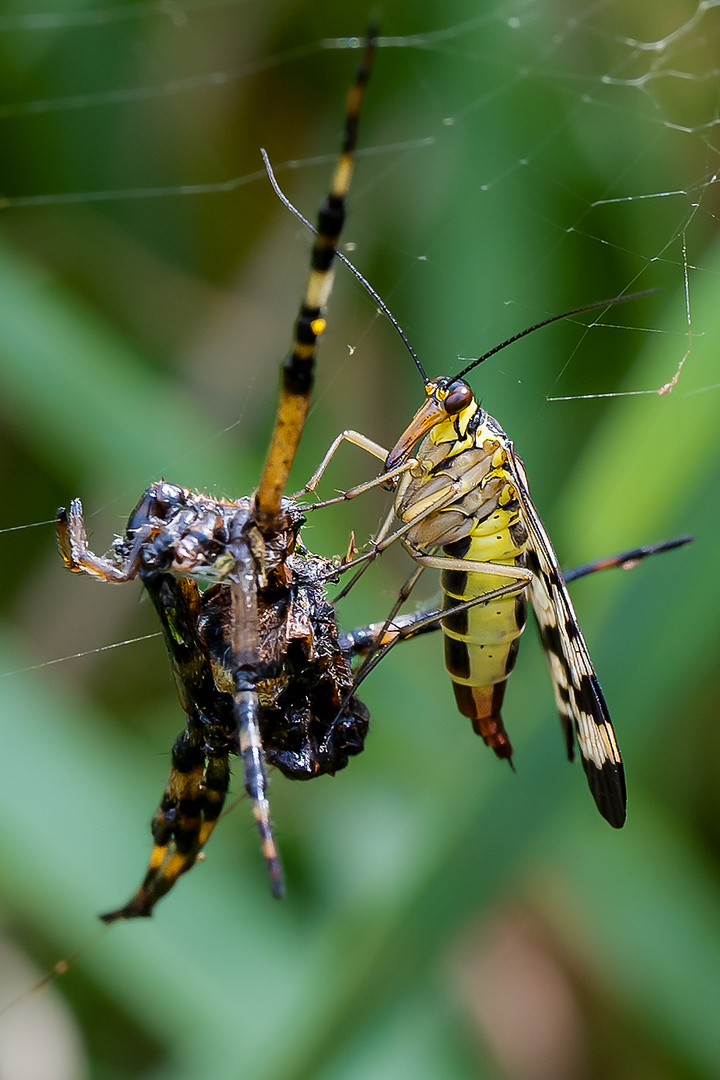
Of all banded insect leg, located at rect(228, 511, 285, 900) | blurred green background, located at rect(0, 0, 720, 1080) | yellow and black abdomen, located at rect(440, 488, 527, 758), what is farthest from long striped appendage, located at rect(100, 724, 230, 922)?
blurred green background, located at rect(0, 0, 720, 1080)

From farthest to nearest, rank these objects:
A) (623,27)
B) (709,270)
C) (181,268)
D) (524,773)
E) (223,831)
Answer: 1. (181,268)
2. (623,27)
3. (223,831)
4. (709,270)
5. (524,773)

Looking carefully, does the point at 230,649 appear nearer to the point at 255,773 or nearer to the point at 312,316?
the point at 255,773

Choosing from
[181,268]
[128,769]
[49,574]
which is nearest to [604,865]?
[128,769]

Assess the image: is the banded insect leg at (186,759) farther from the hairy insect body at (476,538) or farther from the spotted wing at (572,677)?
the spotted wing at (572,677)

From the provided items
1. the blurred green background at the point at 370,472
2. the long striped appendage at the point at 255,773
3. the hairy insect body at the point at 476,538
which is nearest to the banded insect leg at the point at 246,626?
the long striped appendage at the point at 255,773

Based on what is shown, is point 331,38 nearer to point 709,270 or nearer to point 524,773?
point 709,270

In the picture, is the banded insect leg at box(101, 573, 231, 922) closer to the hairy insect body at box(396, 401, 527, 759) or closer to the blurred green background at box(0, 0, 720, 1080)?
the hairy insect body at box(396, 401, 527, 759)
